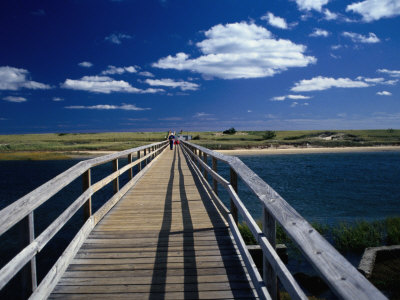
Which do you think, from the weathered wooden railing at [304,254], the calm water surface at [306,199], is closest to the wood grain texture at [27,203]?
the weathered wooden railing at [304,254]

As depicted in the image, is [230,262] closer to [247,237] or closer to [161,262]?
[161,262]

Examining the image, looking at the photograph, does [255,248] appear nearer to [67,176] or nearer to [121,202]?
[121,202]

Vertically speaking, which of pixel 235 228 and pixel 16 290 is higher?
pixel 235 228

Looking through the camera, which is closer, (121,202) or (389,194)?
(121,202)

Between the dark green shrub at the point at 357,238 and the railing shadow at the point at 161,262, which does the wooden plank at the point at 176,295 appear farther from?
the dark green shrub at the point at 357,238

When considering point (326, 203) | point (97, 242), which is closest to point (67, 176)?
point (97, 242)

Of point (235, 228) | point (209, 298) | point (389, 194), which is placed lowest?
point (389, 194)

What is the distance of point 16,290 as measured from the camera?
7012 millimetres

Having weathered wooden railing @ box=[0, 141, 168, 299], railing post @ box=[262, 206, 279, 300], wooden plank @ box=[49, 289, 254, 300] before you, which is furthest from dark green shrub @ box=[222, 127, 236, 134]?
railing post @ box=[262, 206, 279, 300]

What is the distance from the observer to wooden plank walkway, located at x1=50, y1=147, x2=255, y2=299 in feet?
9.42

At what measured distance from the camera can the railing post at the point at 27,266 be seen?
8.02 feet

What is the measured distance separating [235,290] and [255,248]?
366 centimetres

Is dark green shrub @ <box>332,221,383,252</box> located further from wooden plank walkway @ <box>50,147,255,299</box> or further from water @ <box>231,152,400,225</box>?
wooden plank walkway @ <box>50,147,255,299</box>

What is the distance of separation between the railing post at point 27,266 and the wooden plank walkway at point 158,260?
0.83 feet
